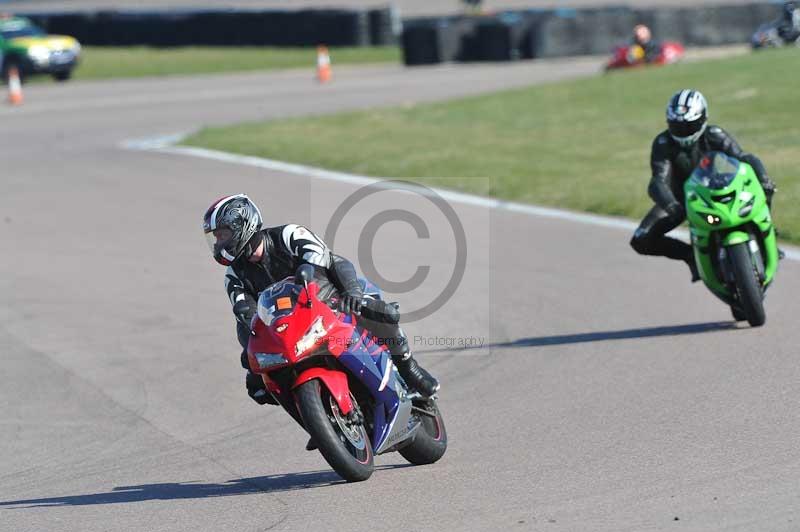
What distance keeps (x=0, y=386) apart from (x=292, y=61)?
31599 millimetres

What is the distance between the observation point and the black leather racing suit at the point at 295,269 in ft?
21.3

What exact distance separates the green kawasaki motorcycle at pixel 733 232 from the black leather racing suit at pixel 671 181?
0.23 metres

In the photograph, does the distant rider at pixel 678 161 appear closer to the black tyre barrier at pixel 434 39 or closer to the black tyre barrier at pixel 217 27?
the black tyre barrier at pixel 434 39

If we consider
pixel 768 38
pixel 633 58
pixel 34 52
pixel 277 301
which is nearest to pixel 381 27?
pixel 34 52

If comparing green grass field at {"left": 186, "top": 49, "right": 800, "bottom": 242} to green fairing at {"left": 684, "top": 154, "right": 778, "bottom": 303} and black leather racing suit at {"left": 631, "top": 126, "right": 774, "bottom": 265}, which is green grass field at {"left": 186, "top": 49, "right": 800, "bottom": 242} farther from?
green fairing at {"left": 684, "top": 154, "right": 778, "bottom": 303}

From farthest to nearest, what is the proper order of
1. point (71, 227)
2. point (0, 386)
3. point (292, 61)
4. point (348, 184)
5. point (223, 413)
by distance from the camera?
point (292, 61) → point (348, 184) → point (71, 227) → point (0, 386) → point (223, 413)

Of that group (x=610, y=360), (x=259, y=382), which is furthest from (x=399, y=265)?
(x=259, y=382)

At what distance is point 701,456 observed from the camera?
6.44 m

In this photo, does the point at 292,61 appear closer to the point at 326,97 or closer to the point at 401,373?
the point at 326,97

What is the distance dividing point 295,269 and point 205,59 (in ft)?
119

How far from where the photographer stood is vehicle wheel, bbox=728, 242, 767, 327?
30.1ft

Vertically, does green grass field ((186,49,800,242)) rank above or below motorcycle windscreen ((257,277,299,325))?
below

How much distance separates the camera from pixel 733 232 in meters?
9.34

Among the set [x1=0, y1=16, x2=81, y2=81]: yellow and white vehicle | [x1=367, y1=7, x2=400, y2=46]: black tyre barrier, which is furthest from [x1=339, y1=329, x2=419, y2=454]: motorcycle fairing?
[x1=367, y1=7, x2=400, y2=46]: black tyre barrier
